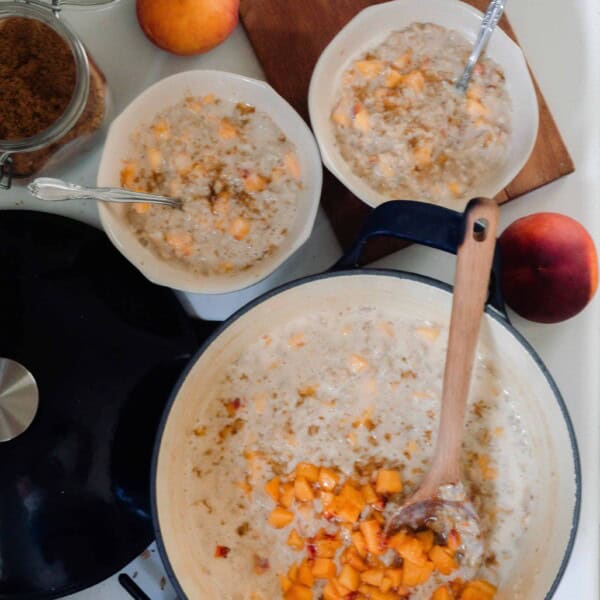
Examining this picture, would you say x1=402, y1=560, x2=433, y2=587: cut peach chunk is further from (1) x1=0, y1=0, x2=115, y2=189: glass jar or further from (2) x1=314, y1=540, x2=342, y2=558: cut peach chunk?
(1) x1=0, y1=0, x2=115, y2=189: glass jar

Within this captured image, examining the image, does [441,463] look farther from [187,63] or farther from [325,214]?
[187,63]

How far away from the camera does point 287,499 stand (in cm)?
100

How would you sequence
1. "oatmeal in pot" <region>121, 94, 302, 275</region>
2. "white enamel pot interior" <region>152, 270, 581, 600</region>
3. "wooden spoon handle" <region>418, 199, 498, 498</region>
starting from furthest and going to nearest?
"oatmeal in pot" <region>121, 94, 302, 275</region>
"white enamel pot interior" <region>152, 270, 581, 600</region>
"wooden spoon handle" <region>418, 199, 498, 498</region>

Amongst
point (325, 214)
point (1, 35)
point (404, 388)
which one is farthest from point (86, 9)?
point (404, 388)

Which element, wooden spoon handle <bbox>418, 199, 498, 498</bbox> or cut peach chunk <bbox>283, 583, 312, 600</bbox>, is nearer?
wooden spoon handle <bbox>418, 199, 498, 498</bbox>

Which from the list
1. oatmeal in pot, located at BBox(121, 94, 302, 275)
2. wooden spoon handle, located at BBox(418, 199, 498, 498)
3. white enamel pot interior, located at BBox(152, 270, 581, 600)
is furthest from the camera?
oatmeal in pot, located at BBox(121, 94, 302, 275)

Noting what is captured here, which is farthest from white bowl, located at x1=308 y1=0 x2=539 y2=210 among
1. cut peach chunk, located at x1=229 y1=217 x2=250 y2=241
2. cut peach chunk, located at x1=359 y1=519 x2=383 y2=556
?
cut peach chunk, located at x1=359 y1=519 x2=383 y2=556

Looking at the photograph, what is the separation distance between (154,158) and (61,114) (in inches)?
4.9

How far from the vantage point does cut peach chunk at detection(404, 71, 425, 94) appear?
1.05 m

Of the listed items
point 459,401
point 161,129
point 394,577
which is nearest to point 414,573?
point 394,577

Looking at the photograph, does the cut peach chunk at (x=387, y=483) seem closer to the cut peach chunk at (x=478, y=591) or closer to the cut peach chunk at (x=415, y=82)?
the cut peach chunk at (x=478, y=591)

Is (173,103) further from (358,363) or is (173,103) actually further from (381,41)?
(358,363)

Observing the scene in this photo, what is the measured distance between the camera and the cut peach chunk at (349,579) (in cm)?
99

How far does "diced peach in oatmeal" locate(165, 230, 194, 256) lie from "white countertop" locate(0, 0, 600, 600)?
10 centimetres
